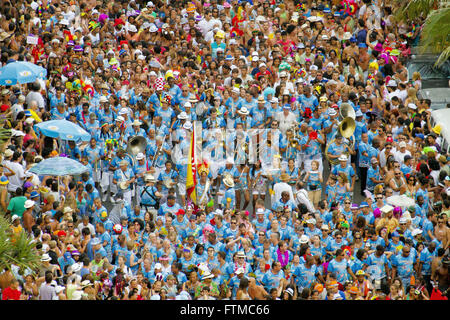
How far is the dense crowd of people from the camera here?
17125 mm

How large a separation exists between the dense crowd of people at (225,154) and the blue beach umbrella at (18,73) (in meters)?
0.44

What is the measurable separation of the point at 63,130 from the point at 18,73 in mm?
2130

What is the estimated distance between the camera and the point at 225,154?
2023 cm

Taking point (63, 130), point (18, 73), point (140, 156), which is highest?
point (18, 73)

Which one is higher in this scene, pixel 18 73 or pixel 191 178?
pixel 18 73

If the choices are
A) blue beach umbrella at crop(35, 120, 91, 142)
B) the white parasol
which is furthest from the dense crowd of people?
blue beach umbrella at crop(35, 120, 91, 142)

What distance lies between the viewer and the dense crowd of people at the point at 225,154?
17125mm

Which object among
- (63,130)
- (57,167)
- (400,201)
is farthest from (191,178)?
(400,201)

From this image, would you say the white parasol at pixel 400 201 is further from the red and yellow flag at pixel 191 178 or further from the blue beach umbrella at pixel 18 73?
the blue beach umbrella at pixel 18 73

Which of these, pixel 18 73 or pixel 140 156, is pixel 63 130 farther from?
pixel 18 73

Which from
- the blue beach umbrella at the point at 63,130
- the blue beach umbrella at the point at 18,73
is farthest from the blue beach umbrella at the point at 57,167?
the blue beach umbrella at the point at 18,73

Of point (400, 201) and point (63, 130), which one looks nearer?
point (400, 201)

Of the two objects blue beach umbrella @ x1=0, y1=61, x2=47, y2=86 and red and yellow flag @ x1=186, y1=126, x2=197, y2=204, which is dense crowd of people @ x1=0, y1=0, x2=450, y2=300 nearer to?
red and yellow flag @ x1=186, y1=126, x2=197, y2=204

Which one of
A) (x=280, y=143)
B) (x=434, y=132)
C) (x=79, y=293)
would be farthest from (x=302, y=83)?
(x=79, y=293)
